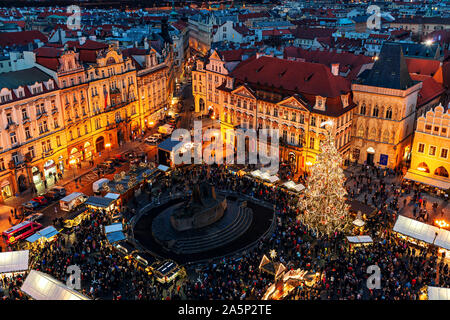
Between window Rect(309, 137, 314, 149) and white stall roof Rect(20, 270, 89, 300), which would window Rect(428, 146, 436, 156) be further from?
white stall roof Rect(20, 270, 89, 300)

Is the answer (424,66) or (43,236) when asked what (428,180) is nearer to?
(424,66)

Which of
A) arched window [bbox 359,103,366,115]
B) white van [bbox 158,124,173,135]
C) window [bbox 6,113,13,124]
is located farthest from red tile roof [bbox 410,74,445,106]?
window [bbox 6,113,13,124]

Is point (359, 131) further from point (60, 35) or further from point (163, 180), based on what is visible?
point (60, 35)

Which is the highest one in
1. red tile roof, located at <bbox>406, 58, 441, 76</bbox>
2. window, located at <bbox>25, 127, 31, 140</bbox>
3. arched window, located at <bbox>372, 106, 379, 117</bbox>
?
red tile roof, located at <bbox>406, 58, 441, 76</bbox>

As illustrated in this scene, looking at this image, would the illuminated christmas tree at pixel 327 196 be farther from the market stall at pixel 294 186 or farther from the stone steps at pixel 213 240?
the market stall at pixel 294 186

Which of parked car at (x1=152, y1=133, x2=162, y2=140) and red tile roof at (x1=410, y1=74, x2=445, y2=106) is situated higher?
red tile roof at (x1=410, y1=74, x2=445, y2=106)

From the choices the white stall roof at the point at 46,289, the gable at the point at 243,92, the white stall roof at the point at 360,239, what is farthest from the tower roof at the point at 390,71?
the white stall roof at the point at 46,289

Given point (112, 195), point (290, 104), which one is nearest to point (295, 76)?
point (290, 104)
